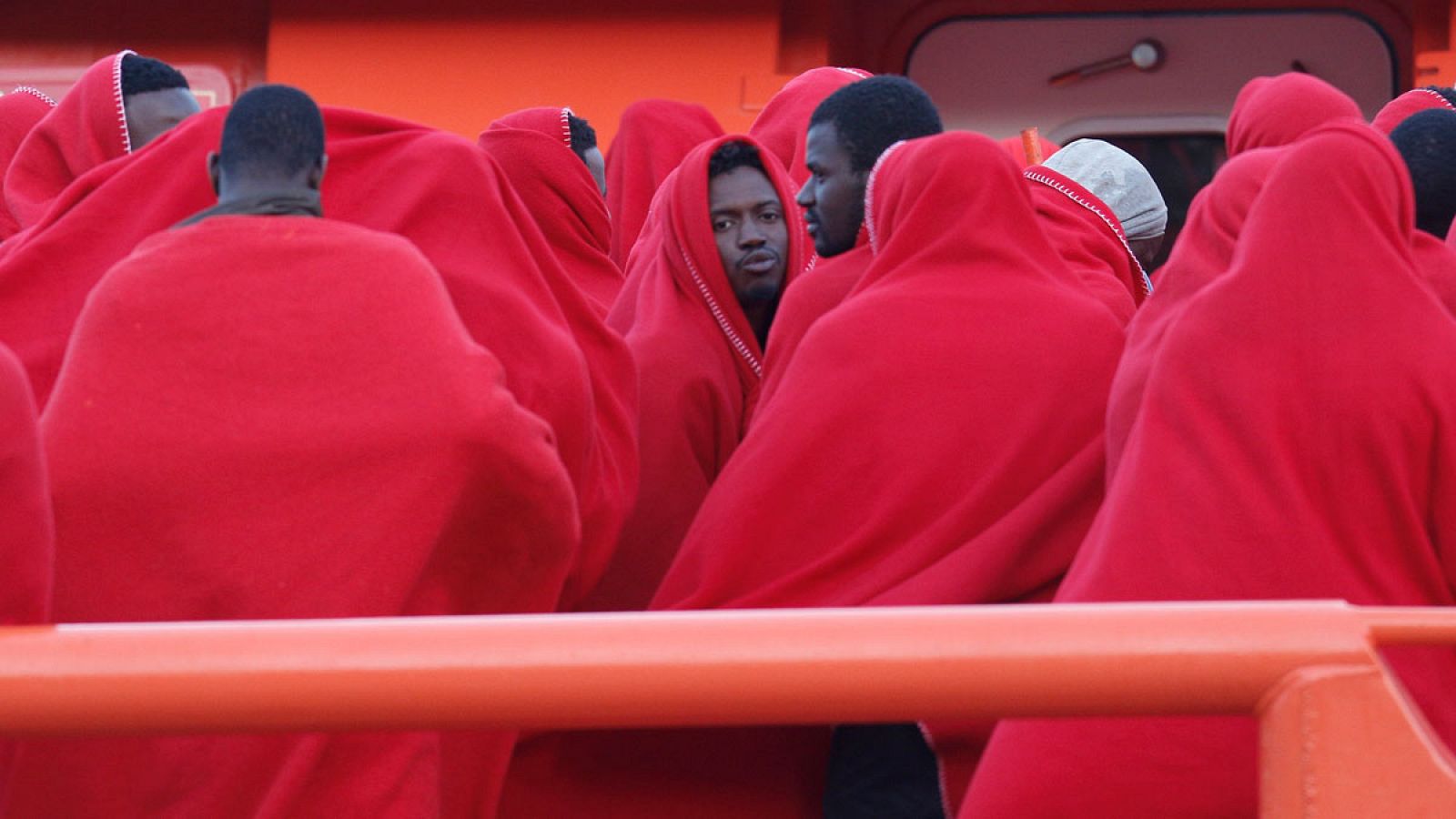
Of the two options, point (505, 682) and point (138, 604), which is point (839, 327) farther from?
point (505, 682)

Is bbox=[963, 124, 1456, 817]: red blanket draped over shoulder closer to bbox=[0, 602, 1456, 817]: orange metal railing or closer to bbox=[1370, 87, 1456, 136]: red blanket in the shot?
bbox=[0, 602, 1456, 817]: orange metal railing

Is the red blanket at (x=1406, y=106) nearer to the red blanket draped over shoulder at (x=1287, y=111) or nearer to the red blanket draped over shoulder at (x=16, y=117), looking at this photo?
the red blanket draped over shoulder at (x=1287, y=111)

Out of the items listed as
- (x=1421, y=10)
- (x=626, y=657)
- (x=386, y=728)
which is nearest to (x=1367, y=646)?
(x=626, y=657)

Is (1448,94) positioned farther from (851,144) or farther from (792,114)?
(851,144)

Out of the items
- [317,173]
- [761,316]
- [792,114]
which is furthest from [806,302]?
[792,114]

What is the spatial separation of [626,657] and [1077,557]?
117 centimetres

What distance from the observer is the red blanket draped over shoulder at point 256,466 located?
2410 mm

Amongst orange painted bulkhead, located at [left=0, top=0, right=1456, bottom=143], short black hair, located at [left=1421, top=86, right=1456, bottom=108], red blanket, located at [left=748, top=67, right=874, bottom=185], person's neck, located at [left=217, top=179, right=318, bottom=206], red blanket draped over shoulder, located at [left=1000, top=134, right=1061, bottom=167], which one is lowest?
orange painted bulkhead, located at [left=0, top=0, right=1456, bottom=143]

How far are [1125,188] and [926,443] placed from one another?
1818 mm

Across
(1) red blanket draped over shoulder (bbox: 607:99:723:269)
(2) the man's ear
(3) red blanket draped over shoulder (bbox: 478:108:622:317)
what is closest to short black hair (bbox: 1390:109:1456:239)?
(3) red blanket draped over shoulder (bbox: 478:108:622:317)

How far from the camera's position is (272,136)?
2656 mm

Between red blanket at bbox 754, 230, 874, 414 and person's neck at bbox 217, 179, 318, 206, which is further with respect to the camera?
red blanket at bbox 754, 230, 874, 414

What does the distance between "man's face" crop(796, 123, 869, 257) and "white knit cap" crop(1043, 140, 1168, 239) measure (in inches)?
39.6

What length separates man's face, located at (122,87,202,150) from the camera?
3.98 meters
